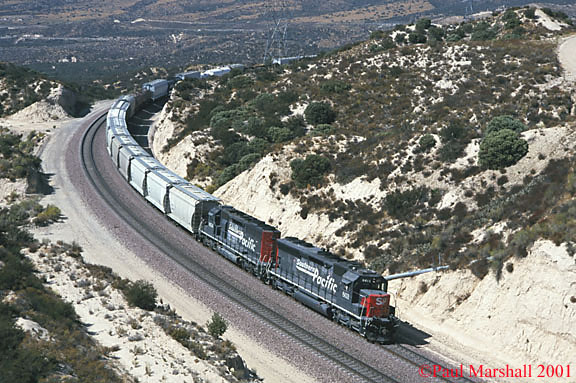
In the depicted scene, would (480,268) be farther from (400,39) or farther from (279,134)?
(400,39)

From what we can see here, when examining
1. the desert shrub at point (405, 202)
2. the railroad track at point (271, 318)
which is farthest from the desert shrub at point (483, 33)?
the railroad track at point (271, 318)

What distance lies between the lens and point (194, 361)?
2397 cm

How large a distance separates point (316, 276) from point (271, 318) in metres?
3.13

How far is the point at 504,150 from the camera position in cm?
3906

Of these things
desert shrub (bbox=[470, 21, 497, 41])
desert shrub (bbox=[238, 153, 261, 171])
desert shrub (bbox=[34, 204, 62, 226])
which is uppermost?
desert shrub (bbox=[470, 21, 497, 41])

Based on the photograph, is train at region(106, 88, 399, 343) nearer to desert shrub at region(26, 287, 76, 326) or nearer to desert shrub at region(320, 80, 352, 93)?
desert shrub at region(26, 287, 76, 326)

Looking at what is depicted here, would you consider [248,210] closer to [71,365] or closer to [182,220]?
[182,220]

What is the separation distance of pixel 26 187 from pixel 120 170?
32.4 ft

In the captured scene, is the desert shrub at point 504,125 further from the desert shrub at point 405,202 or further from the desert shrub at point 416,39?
the desert shrub at point 416,39

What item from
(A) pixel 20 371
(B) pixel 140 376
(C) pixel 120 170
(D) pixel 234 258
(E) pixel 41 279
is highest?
(A) pixel 20 371

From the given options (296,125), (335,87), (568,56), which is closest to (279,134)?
(296,125)

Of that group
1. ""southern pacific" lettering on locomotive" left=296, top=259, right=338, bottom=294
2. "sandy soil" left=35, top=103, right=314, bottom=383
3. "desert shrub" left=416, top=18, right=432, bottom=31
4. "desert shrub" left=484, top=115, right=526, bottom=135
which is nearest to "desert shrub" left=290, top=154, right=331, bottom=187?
"desert shrub" left=484, top=115, right=526, bottom=135

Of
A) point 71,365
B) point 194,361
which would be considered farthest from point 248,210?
point 71,365

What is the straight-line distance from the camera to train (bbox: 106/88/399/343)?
1128 inches
